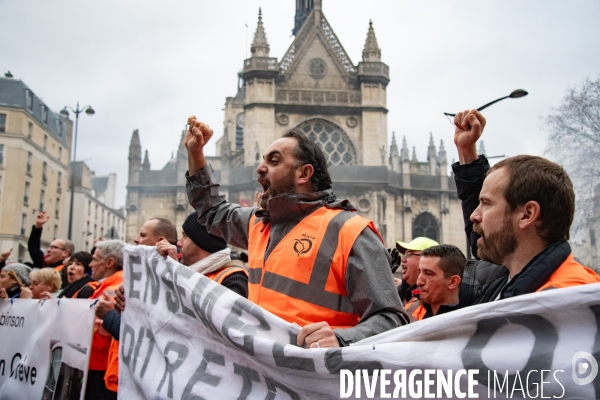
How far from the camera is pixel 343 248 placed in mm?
2328

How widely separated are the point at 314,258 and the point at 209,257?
1.39 m

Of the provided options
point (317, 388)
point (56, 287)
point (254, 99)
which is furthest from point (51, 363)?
point (254, 99)

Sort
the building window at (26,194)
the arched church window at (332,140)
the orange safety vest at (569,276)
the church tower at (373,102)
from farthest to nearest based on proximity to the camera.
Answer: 1. the building window at (26,194)
2. the arched church window at (332,140)
3. the church tower at (373,102)
4. the orange safety vest at (569,276)

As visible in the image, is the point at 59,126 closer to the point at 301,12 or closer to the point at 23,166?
the point at 23,166

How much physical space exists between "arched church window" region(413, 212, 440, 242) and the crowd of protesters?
30304 mm

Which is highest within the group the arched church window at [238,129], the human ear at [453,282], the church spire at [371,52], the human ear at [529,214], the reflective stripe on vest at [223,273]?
the church spire at [371,52]

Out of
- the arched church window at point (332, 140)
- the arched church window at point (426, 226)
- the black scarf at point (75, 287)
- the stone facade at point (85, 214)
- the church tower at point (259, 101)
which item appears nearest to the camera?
the black scarf at point (75, 287)

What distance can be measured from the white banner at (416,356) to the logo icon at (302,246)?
12.4 inches

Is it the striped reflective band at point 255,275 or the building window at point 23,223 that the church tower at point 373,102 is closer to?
the building window at point 23,223

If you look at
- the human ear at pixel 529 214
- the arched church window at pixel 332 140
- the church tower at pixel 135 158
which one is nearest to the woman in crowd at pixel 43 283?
the human ear at pixel 529 214

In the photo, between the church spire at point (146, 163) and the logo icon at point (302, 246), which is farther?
the church spire at point (146, 163)

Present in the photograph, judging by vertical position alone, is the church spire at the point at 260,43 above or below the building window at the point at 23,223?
above

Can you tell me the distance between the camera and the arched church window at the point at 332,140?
34812 mm

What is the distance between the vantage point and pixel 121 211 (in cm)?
7219
